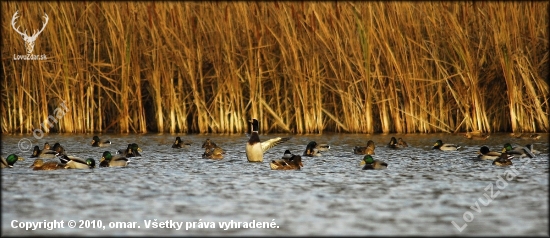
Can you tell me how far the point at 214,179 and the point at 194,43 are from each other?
719cm

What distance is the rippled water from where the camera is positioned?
7848 mm

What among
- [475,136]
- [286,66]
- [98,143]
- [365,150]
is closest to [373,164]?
[365,150]

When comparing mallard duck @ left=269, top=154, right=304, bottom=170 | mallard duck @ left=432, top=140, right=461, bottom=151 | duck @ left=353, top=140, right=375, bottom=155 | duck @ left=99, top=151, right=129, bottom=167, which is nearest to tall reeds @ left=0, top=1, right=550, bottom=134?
mallard duck @ left=432, top=140, right=461, bottom=151

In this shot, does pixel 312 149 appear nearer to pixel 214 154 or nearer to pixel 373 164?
pixel 214 154

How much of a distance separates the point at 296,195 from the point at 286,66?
25.5 ft

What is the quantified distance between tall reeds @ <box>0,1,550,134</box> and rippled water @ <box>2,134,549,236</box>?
9.06 feet

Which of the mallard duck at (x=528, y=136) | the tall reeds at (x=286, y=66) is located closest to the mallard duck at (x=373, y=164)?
the mallard duck at (x=528, y=136)

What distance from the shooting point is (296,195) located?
32.0 feet

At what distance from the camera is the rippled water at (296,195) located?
7.85 metres

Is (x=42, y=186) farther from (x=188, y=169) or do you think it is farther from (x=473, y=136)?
(x=473, y=136)

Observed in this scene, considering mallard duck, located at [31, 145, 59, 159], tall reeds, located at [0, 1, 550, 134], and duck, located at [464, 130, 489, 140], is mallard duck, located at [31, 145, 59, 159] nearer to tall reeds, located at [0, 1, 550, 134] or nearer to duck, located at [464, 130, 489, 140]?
tall reeds, located at [0, 1, 550, 134]

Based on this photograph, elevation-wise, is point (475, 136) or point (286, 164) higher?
point (475, 136)

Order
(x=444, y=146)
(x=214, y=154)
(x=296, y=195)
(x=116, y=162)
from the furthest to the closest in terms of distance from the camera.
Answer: (x=444, y=146)
(x=214, y=154)
(x=116, y=162)
(x=296, y=195)

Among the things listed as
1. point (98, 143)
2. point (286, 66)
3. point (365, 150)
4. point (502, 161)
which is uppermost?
point (286, 66)
